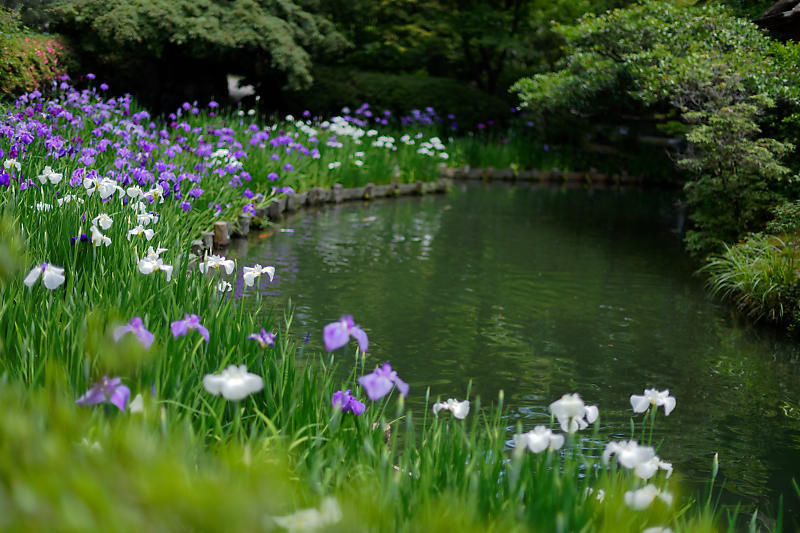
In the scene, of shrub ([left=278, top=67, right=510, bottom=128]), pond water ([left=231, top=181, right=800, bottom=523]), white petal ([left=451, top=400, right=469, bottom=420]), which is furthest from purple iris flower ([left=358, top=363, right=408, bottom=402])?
shrub ([left=278, top=67, right=510, bottom=128])

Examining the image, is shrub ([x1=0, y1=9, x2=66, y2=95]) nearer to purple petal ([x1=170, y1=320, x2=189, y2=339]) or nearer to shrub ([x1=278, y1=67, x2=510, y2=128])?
shrub ([x1=278, y1=67, x2=510, y2=128])

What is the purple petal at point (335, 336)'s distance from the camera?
7.78 feet

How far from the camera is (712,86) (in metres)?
9.71

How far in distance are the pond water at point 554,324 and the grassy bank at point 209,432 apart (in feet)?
1.01

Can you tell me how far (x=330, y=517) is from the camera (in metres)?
1.72

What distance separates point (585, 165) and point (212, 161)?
11870 millimetres

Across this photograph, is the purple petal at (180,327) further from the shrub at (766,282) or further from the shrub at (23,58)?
the shrub at (23,58)

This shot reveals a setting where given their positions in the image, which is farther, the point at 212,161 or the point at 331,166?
Result: the point at 331,166

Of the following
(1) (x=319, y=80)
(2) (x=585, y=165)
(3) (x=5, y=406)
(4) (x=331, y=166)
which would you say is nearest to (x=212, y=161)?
(4) (x=331, y=166)

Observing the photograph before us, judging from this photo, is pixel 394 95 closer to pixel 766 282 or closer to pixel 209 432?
pixel 766 282

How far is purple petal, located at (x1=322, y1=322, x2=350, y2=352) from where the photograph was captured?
2.37m

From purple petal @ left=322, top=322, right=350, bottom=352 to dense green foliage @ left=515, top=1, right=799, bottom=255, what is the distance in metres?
7.38

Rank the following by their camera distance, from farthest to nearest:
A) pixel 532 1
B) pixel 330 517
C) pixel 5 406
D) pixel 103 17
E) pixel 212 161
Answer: pixel 532 1
pixel 103 17
pixel 212 161
pixel 5 406
pixel 330 517

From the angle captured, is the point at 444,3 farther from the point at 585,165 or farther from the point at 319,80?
the point at 585,165
